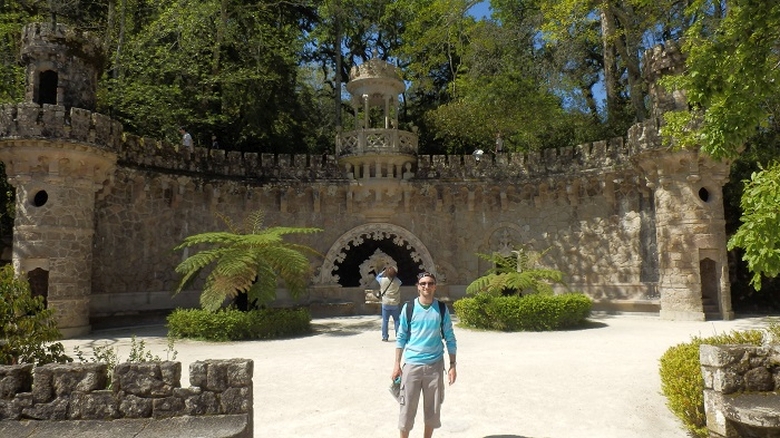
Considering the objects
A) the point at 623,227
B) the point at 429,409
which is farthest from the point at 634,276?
the point at 429,409

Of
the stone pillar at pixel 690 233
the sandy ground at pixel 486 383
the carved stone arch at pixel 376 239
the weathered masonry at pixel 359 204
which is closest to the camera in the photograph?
the sandy ground at pixel 486 383

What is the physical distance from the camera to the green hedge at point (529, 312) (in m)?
12.4

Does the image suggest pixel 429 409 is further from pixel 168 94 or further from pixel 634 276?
pixel 168 94

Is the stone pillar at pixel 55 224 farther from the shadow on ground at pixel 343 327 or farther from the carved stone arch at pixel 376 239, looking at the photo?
the carved stone arch at pixel 376 239

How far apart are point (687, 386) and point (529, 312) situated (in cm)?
706

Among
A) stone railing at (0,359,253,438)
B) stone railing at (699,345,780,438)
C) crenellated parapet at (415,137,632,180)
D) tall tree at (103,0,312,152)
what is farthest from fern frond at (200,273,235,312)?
stone railing at (699,345,780,438)

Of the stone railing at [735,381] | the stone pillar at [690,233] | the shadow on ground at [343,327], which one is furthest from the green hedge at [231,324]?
the stone pillar at [690,233]

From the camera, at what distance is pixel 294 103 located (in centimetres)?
2264

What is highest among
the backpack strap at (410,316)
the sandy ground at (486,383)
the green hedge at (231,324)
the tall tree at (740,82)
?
the tall tree at (740,82)

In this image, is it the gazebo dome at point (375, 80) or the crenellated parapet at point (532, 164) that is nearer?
the crenellated parapet at point (532, 164)

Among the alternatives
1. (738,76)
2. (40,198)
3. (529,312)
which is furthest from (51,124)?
(738,76)

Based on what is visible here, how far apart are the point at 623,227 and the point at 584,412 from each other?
12.0 meters

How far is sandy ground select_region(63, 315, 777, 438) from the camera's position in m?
5.45

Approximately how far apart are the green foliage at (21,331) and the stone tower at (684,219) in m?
14.6
